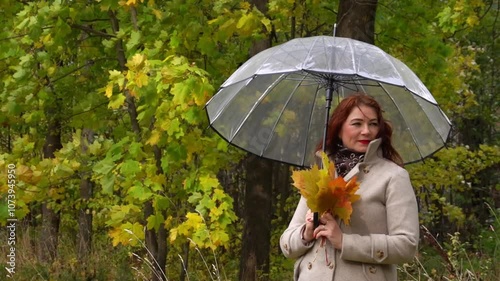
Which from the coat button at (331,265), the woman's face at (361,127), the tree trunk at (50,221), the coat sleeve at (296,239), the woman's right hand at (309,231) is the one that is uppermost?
the woman's face at (361,127)

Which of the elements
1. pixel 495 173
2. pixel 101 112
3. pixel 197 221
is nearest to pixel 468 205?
pixel 495 173

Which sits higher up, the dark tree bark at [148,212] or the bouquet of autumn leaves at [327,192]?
the bouquet of autumn leaves at [327,192]

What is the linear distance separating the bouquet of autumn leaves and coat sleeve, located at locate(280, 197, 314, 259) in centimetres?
22

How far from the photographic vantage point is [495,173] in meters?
15.3

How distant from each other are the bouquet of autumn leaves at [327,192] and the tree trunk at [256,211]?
6.05 m

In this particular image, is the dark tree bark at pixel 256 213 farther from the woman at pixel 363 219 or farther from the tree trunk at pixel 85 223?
the woman at pixel 363 219

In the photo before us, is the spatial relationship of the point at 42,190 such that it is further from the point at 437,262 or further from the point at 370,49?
the point at 437,262

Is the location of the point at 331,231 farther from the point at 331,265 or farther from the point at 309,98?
the point at 309,98

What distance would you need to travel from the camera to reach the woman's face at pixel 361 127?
10.6 feet

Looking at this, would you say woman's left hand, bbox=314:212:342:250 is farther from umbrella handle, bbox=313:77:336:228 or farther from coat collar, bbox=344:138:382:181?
coat collar, bbox=344:138:382:181

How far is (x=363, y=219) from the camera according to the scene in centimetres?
314

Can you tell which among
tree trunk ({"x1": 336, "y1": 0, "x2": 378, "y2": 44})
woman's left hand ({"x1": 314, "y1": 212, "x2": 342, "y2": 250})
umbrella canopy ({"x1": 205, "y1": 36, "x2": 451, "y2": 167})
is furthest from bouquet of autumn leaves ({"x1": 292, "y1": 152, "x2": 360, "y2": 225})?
tree trunk ({"x1": 336, "y1": 0, "x2": 378, "y2": 44})

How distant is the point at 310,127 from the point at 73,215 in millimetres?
10147

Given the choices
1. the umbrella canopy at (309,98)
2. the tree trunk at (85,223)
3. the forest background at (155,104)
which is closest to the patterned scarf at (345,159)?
the umbrella canopy at (309,98)
